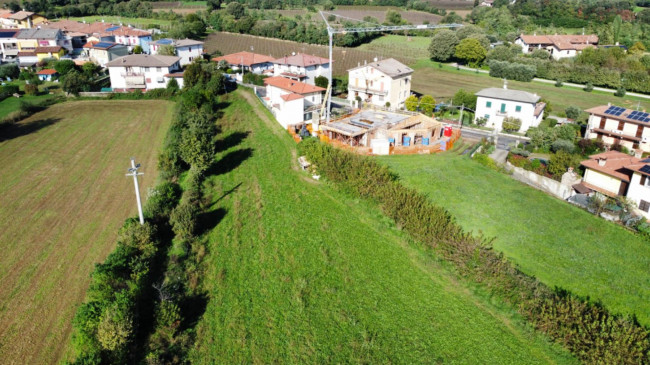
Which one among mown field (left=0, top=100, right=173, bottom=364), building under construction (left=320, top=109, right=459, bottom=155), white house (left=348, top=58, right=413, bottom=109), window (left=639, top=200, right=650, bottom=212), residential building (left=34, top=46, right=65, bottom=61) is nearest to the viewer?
mown field (left=0, top=100, right=173, bottom=364)

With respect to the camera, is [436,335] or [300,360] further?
[436,335]

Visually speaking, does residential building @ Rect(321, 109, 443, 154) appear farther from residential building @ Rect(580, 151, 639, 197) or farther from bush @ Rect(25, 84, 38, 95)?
bush @ Rect(25, 84, 38, 95)

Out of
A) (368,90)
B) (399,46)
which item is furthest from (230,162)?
(399,46)

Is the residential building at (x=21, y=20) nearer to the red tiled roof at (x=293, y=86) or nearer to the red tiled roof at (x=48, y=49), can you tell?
the red tiled roof at (x=48, y=49)

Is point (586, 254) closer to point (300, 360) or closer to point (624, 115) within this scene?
point (300, 360)

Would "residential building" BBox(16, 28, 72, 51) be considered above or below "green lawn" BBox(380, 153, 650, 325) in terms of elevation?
above

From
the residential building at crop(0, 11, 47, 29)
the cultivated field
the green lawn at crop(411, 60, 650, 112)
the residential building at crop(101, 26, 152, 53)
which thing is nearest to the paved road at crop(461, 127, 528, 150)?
the green lawn at crop(411, 60, 650, 112)

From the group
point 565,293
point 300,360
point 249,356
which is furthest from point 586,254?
point 249,356
